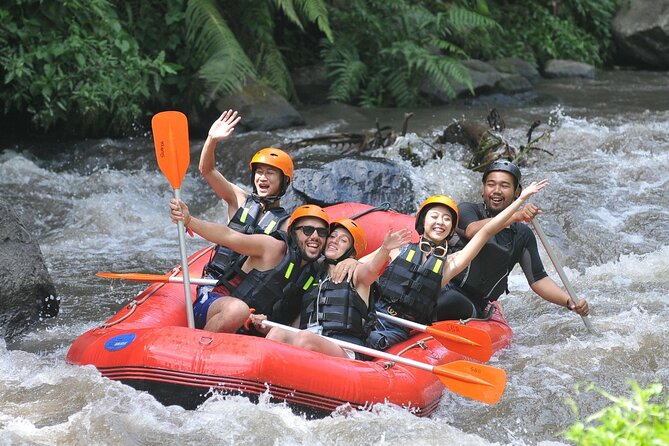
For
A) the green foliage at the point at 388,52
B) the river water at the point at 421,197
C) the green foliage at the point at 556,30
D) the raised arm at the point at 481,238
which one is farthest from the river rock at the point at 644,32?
the raised arm at the point at 481,238

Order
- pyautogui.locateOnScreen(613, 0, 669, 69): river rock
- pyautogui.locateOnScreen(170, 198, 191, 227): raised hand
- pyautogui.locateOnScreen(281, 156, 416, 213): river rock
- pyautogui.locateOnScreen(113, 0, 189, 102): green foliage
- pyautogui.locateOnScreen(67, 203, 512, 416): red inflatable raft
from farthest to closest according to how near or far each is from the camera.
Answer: pyautogui.locateOnScreen(613, 0, 669, 69): river rock, pyautogui.locateOnScreen(113, 0, 189, 102): green foliage, pyautogui.locateOnScreen(281, 156, 416, 213): river rock, pyautogui.locateOnScreen(170, 198, 191, 227): raised hand, pyautogui.locateOnScreen(67, 203, 512, 416): red inflatable raft

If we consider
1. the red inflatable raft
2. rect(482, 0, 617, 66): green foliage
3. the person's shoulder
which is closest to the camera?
the red inflatable raft

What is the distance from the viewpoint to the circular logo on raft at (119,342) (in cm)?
387

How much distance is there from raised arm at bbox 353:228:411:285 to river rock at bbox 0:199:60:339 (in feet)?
6.42

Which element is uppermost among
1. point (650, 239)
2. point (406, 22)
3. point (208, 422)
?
point (406, 22)

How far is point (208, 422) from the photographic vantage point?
3594 millimetres

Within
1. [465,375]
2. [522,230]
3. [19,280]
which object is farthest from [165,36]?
[465,375]

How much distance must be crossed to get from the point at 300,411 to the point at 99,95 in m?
5.14

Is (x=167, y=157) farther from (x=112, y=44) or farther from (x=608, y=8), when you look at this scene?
(x=608, y=8)

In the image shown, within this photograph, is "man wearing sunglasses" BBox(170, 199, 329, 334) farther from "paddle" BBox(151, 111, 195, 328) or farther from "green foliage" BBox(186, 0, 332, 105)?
"green foliage" BBox(186, 0, 332, 105)

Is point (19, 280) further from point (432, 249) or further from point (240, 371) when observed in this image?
point (432, 249)

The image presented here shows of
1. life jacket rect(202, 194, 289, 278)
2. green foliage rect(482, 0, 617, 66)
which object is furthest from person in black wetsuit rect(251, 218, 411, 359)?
green foliage rect(482, 0, 617, 66)

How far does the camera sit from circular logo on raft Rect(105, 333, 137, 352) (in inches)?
152

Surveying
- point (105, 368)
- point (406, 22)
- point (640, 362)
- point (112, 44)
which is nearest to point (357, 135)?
point (112, 44)
